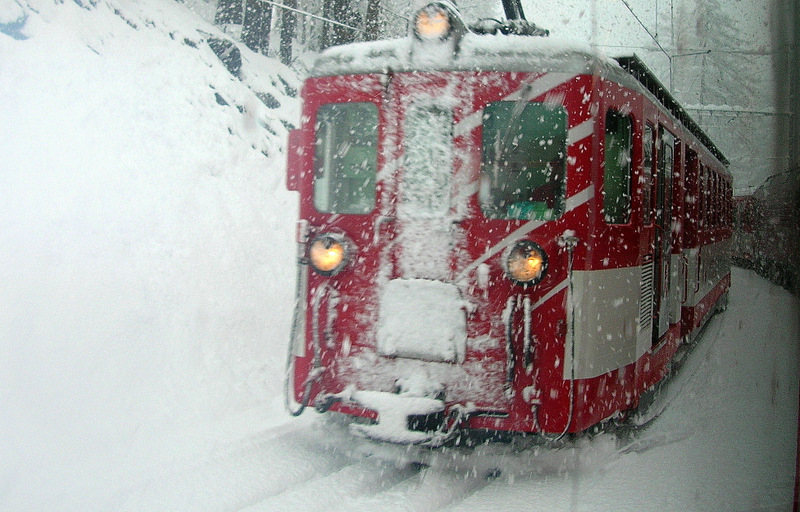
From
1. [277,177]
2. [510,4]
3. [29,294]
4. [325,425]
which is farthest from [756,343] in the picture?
[29,294]

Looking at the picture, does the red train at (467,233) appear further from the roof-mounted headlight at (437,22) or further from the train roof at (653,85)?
the train roof at (653,85)

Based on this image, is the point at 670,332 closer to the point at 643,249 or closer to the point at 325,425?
the point at 643,249

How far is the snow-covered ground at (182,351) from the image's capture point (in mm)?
3832

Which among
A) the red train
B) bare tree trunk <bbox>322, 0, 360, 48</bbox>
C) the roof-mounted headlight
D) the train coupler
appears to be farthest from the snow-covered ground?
bare tree trunk <bbox>322, 0, 360, 48</bbox>

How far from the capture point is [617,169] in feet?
14.5

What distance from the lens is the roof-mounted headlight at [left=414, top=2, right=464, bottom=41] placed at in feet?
13.7

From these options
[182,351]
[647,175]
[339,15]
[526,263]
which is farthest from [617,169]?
[339,15]

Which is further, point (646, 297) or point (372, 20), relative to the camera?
point (372, 20)

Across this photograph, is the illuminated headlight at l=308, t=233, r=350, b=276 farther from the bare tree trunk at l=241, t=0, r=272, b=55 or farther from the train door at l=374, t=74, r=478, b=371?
the bare tree trunk at l=241, t=0, r=272, b=55

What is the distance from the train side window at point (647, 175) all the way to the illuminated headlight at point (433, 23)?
5.22 ft

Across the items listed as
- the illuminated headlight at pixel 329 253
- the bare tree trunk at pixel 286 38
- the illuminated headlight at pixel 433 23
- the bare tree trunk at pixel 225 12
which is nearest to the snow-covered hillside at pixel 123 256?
the illuminated headlight at pixel 329 253

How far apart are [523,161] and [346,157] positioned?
1163 mm

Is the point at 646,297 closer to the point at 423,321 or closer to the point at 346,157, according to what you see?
the point at 423,321

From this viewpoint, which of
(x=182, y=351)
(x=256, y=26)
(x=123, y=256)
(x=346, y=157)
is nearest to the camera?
(x=346, y=157)
